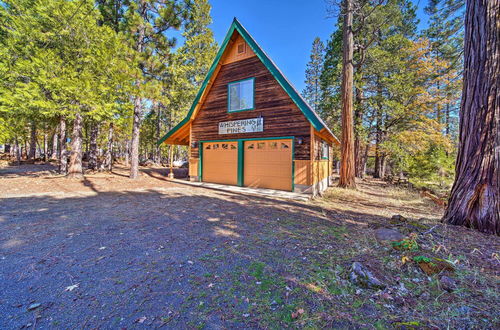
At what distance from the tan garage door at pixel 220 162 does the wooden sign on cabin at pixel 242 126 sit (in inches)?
27.1

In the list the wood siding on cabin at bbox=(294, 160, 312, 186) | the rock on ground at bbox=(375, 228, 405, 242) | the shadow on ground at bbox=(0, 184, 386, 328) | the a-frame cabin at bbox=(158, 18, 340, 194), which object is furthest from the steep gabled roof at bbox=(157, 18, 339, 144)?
the rock on ground at bbox=(375, 228, 405, 242)

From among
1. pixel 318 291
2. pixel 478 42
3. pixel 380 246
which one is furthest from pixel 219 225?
pixel 478 42

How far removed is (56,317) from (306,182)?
7.78m

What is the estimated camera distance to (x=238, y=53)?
397 inches

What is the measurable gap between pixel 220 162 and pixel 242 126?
239 centimetres

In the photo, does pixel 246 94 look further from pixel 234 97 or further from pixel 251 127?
pixel 251 127

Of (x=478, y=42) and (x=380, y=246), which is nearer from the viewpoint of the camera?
(x=380, y=246)

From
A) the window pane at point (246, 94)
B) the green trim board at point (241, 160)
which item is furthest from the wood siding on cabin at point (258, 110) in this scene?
the green trim board at point (241, 160)

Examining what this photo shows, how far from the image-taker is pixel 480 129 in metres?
3.70

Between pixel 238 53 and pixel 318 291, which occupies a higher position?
pixel 238 53

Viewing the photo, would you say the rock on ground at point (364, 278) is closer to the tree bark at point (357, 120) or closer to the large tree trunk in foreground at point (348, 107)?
the large tree trunk in foreground at point (348, 107)

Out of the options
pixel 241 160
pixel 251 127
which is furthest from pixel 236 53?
pixel 241 160

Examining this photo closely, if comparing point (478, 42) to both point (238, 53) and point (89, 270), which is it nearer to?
point (89, 270)

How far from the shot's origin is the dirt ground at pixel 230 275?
1.80m
